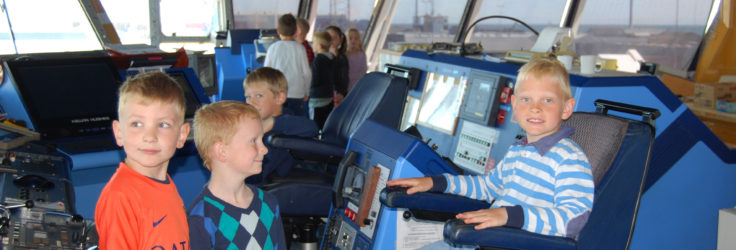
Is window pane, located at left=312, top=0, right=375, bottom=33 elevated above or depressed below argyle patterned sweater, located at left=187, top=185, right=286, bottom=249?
above

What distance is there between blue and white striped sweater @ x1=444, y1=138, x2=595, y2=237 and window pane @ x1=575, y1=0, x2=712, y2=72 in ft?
22.0

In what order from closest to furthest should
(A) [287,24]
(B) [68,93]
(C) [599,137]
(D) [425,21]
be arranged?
(C) [599,137] < (B) [68,93] < (A) [287,24] < (D) [425,21]

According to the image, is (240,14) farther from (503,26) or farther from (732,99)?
(732,99)

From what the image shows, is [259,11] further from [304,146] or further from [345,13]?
[304,146]

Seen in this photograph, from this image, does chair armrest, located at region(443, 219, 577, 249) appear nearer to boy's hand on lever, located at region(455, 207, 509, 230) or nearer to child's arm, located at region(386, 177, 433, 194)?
boy's hand on lever, located at region(455, 207, 509, 230)

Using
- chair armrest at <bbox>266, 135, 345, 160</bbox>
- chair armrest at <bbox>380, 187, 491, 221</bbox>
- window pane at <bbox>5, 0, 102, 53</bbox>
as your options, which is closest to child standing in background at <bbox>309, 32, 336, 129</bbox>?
chair armrest at <bbox>266, 135, 345, 160</bbox>

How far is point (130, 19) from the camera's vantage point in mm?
6719

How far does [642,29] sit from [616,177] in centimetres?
788

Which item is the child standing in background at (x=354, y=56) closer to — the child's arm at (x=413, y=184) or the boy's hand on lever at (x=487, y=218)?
the child's arm at (x=413, y=184)

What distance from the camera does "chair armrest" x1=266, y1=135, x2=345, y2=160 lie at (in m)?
2.87

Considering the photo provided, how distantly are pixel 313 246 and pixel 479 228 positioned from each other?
145cm

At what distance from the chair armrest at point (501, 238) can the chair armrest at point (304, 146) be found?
1.33 meters

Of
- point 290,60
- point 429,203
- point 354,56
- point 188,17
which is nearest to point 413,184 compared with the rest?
point 429,203

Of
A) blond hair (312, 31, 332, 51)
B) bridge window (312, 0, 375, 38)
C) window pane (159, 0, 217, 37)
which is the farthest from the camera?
bridge window (312, 0, 375, 38)
